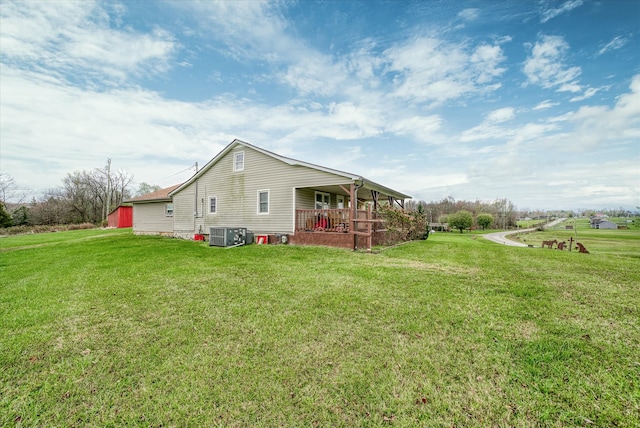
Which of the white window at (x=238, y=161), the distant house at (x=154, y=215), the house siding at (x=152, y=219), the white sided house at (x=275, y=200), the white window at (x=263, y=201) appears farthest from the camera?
the house siding at (x=152, y=219)

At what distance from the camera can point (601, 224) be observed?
12.5 meters

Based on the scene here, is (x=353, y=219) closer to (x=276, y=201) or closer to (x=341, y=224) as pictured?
(x=341, y=224)

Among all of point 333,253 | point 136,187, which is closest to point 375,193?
point 333,253

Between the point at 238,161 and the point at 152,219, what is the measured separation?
1042cm

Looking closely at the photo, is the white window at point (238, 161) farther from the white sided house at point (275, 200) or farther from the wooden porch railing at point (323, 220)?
the wooden porch railing at point (323, 220)

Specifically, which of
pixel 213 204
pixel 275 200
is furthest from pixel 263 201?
pixel 213 204

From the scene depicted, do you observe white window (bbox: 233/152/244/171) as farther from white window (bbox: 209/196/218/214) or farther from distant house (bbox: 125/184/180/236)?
distant house (bbox: 125/184/180/236)

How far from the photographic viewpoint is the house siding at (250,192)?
12.5 metres

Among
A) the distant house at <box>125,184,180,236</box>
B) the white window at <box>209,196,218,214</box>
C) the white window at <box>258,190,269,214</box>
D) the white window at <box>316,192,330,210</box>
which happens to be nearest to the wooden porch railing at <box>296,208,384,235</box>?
the white window at <box>258,190,269,214</box>

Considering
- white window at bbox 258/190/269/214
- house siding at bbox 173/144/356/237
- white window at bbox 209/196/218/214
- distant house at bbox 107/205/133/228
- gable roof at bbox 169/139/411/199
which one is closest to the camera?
gable roof at bbox 169/139/411/199

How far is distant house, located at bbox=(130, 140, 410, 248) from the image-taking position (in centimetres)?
1116

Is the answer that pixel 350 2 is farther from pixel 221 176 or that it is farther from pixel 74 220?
pixel 74 220

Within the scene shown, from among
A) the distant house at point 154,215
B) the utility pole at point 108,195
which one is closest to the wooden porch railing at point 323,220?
the distant house at point 154,215

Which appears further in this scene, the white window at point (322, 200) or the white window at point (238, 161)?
the white window at point (322, 200)
